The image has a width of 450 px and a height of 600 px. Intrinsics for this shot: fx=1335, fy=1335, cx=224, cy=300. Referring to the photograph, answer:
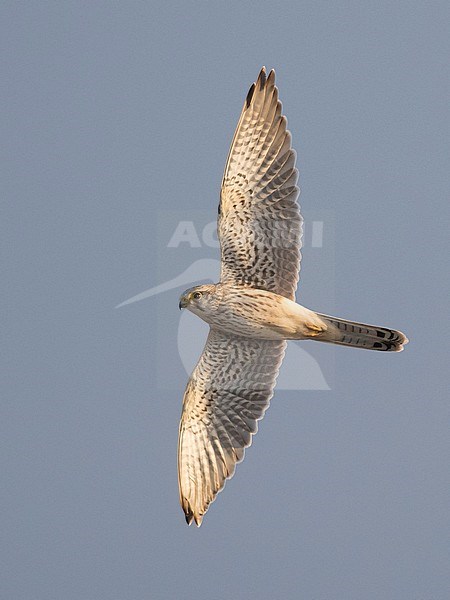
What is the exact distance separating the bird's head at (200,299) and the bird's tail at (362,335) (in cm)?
90

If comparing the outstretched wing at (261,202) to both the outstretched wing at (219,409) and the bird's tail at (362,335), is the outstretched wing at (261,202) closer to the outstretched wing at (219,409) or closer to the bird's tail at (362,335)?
the bird's tail at (362,335)

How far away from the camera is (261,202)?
11.2 m

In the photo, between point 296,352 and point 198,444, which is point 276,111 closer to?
point 296,352

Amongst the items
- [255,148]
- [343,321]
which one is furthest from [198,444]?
[255,148]

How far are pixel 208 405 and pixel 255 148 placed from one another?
2445 millimetres

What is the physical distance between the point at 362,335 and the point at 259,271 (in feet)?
3.45

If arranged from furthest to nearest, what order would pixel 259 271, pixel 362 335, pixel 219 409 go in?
pixel 219 409 → pixel 259 271 → pixel 362 335

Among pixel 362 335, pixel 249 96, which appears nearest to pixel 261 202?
pixel 249 96

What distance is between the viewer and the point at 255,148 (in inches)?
448

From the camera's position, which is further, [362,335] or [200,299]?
[200,299]

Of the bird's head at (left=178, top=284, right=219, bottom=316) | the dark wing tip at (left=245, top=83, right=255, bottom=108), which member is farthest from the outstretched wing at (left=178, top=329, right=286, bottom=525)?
the dark wing tip at (left=245, top=83, right=255, bottom=108)

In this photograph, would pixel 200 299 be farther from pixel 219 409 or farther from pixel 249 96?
pixel 249 96

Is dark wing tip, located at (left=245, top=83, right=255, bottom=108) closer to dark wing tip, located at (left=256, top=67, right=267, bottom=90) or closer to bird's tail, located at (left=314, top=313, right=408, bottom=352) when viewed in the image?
dark wing tip, located at (left=256, top=67, right=267, bottom=90)

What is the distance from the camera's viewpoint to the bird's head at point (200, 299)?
36.3 feet
